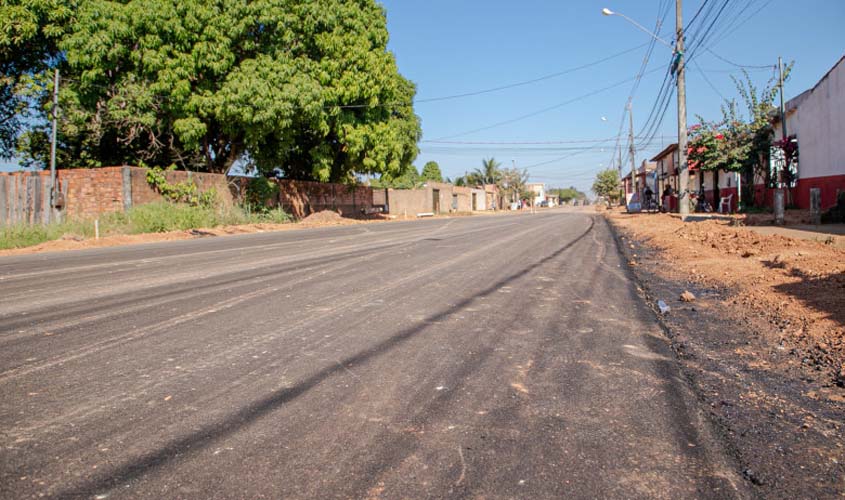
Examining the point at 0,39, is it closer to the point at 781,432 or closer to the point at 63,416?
the point at 63,416

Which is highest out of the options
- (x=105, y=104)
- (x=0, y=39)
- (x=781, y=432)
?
(x=0, y=39)

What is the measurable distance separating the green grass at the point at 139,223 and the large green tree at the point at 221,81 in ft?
9.99

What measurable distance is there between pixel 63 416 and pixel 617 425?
2928 millimetres

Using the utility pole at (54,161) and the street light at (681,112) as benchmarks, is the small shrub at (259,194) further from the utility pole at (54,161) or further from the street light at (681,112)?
the street light at (681,112)

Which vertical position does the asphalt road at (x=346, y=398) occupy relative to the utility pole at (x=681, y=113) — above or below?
below

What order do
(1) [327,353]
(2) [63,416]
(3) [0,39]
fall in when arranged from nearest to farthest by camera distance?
(2) [63,416] < (1) [327,353] < (3) [0,39]

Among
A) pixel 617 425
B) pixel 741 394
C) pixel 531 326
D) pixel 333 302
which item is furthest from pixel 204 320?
pixel 741 394

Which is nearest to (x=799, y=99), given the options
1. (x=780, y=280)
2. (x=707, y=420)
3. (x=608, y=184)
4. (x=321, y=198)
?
(x=780, y=280)

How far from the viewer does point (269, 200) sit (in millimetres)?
29703

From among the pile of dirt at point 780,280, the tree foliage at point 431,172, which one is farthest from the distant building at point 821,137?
the tree foliage at point 431,172

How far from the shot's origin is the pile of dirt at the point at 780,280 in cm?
450

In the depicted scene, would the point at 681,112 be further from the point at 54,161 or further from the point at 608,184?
the point at 608,184

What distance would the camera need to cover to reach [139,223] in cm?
2008

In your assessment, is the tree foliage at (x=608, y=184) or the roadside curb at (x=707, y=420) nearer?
the roadside curb at (x=707, y=420)
